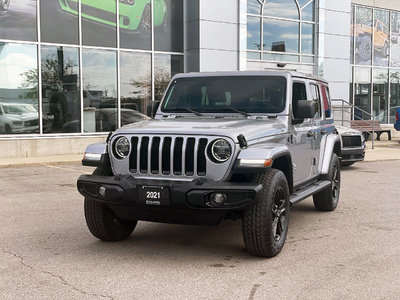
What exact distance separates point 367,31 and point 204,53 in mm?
10631

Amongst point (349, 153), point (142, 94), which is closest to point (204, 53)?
point (142, 94)

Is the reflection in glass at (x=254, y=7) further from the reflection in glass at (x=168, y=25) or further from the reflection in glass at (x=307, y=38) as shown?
the reflection in glass at (x=168, y=25)

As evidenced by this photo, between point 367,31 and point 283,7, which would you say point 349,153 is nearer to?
point 283,7

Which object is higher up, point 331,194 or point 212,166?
point 212,166

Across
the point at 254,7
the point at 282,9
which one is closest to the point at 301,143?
the point at 254,7

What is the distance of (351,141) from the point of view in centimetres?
1380

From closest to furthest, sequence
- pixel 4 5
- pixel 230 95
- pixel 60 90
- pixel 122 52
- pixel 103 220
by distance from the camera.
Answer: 1. pixel 103 220
2. pixel 230 95
3. pixel 4 5
4. pixel 60 90
5. pixel 122 52

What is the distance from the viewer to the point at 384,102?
26781mm

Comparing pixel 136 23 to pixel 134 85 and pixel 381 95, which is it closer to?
pixel 134 85

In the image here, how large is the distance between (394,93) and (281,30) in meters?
9.13

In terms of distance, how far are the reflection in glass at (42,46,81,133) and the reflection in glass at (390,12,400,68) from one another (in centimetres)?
1667

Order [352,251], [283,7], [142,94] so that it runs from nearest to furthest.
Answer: [352,251], [142,94], [283,7]

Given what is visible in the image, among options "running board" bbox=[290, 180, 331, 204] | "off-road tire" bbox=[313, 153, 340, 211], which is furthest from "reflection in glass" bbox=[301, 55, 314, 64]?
"running board" bbox=[290, 180, 331, 204]

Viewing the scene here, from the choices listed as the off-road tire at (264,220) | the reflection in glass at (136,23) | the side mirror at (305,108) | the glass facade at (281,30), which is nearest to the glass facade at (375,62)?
the glass facade at (281,30)
